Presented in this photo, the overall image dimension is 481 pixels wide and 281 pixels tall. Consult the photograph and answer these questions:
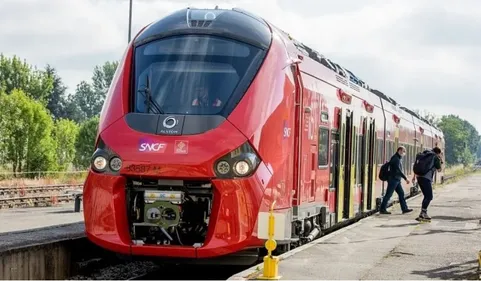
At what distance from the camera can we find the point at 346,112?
50.5 feet

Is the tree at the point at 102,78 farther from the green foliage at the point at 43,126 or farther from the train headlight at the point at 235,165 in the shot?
the train headlight at the point at 235,165

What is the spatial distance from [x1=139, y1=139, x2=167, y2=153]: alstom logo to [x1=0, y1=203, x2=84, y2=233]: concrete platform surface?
10.5 meters

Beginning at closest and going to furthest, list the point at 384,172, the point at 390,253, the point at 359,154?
the point at 390,253
the point at 359,154
the point at 384,172

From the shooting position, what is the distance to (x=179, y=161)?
987 cm

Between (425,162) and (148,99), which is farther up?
(148,99)

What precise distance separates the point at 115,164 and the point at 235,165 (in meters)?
1.54

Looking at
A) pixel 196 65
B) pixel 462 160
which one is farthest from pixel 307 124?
pixel 462 160

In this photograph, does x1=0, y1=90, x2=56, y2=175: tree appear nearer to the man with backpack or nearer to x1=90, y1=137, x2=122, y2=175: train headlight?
the man with backpack

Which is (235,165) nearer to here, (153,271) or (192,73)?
(192,73)

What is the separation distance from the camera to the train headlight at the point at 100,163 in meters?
10.2

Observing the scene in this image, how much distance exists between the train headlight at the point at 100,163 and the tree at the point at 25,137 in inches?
1728

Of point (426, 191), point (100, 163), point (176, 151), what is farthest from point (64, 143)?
point (176, 151)

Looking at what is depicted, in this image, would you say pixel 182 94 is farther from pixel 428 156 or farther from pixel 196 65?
pixel 428 156

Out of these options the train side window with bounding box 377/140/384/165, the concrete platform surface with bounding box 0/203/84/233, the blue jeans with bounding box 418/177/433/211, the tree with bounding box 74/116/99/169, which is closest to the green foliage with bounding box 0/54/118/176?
the tree with bounding box 74/116/99/169
